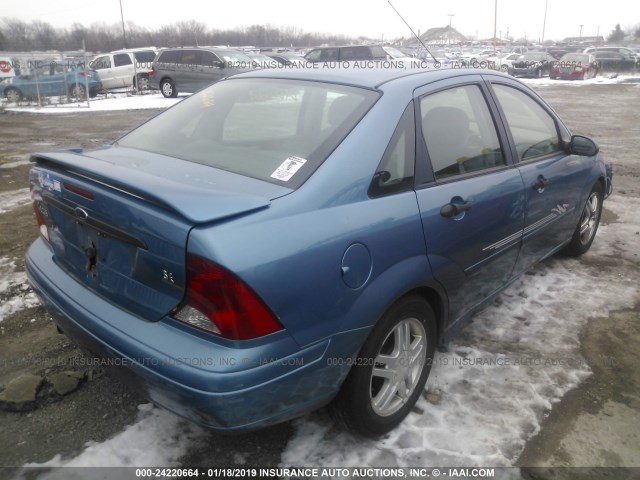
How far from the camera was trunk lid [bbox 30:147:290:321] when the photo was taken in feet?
6.00

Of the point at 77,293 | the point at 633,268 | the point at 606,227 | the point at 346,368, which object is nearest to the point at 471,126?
the point at 346,368

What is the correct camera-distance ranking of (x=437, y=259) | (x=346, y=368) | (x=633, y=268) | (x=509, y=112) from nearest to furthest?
(x=346, y=368), (x=437, y=259), (x=509, y=112), (x=633, y=268)

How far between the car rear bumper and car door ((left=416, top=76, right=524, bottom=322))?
0.75 meters

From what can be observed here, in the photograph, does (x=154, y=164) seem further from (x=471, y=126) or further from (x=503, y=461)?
(x=503, y=461)

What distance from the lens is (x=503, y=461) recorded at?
2.36 meters

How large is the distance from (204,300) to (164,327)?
0.82 ft

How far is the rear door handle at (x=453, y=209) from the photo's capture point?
2.46m

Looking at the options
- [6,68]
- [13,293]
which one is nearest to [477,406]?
[13,293]

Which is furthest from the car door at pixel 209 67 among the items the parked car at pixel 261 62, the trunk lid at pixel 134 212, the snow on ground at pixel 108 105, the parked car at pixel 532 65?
the parked car at pixel 532 65

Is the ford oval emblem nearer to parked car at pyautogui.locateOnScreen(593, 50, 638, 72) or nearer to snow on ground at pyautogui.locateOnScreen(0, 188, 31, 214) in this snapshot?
snow on ground at pyautogui.locateOnScreen(0, 188, 31, 214)

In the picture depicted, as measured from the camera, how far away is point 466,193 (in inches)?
103

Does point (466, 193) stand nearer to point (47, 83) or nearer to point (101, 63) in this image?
point (47, 83)

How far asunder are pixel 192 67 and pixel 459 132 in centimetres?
1758

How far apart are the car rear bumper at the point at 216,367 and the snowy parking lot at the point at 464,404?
0.49 metres
